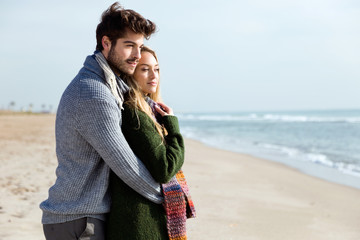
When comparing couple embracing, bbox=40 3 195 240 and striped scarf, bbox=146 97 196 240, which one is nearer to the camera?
couple embracing, bbox=40 3 195 240

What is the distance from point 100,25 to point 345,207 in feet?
19.6

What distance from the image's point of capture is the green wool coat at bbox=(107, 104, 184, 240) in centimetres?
204

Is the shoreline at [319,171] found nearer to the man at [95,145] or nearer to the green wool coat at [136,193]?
the green wool coat at [136,193]

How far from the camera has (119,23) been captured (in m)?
2.05

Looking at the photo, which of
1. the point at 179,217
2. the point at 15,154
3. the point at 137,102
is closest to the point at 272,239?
the point at 179,217

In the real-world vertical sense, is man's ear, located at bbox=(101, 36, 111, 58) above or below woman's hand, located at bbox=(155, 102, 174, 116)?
above

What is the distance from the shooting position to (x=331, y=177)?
9414mm

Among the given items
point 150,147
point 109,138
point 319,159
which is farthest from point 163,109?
point 319,159

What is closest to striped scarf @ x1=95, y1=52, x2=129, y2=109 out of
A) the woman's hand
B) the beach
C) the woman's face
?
the woman's hand

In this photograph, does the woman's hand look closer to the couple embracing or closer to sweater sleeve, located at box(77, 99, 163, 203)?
the couple embracing

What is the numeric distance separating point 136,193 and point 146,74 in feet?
2.74

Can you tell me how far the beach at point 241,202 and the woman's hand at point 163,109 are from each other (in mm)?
2640

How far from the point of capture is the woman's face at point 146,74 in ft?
8.43

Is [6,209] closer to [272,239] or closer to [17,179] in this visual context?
[17,179]
